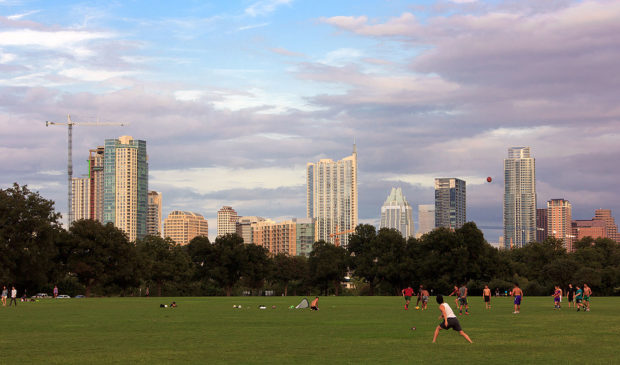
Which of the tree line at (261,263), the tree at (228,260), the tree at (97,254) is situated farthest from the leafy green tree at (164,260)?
the tree at (97,254)

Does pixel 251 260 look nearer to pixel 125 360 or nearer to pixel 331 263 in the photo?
pixel 331 263

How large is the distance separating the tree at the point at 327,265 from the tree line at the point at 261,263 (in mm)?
201

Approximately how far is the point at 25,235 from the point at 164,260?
124 ft

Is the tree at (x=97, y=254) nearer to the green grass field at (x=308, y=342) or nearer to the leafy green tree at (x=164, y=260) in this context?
A: the leafy green tree at (x=164, y=260)

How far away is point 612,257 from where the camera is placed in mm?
138375

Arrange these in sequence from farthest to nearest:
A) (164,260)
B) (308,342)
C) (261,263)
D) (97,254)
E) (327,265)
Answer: (327,265)
(261,263)
(164,260)
(97,254)
(308,342)

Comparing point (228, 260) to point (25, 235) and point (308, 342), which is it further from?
point (308, 342)

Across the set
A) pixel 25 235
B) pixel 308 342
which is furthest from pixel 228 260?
pixel 308 342

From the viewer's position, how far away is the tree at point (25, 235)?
320ft

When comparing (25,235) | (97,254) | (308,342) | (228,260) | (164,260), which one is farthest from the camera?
(228,260)

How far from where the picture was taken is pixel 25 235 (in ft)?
330

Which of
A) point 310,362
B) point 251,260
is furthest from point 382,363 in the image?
point 251,260

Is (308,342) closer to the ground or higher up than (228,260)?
higher up

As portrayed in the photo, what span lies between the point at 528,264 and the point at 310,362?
13222 cm
